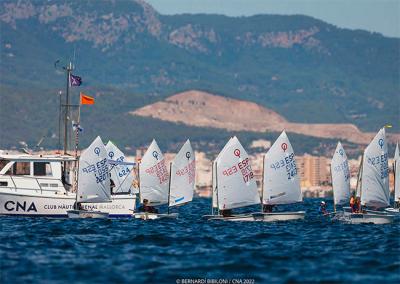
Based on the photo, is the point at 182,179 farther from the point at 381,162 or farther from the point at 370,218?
the point at 381,162

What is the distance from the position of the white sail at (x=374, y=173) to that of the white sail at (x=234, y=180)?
8017 millimetres

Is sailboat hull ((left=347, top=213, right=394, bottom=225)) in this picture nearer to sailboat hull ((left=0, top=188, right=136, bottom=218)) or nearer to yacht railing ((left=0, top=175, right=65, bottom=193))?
sailboat hull ((left=0, top=188, right=136, bottom=218))

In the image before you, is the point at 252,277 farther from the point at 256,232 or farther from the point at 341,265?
the point at 256,232

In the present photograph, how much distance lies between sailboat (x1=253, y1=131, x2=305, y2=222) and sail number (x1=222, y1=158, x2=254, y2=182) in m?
1.21

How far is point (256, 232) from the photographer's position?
8781cm

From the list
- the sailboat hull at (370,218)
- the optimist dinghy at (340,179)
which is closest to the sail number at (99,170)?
the sailboat hull at (370,218)

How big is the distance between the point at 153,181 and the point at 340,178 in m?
18.3

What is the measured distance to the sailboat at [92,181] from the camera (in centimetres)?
9825

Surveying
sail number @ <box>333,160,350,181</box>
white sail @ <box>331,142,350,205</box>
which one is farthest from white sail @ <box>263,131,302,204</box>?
sail number @ <box>333,160,350,181</box>

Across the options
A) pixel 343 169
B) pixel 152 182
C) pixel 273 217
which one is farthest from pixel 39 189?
pixel 343 169

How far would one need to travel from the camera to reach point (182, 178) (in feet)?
342

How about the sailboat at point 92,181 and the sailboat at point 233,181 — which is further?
the sailboat at point 92,181

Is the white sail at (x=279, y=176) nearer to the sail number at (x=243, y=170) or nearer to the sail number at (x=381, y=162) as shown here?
the sail number at (x=243, y=170)

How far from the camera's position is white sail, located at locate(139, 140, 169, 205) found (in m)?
103
